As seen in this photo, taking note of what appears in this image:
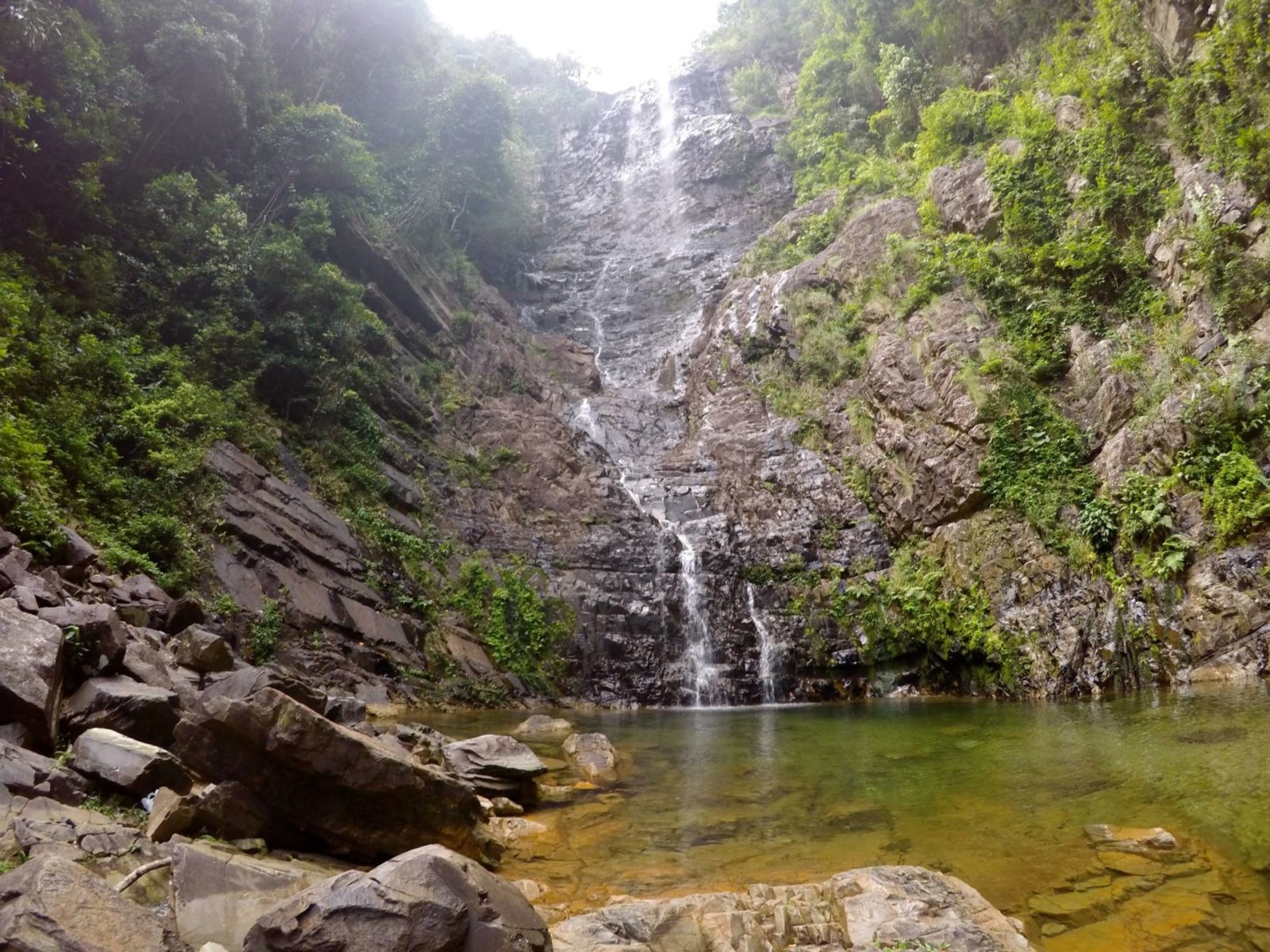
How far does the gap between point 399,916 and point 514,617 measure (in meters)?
14.1

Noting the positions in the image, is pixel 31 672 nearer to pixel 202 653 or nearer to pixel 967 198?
pixel 202 653

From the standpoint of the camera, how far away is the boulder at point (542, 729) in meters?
11.2

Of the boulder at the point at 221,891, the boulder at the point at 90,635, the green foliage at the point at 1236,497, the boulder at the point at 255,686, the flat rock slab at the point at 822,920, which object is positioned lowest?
the flat rock slab at the point at 822,920

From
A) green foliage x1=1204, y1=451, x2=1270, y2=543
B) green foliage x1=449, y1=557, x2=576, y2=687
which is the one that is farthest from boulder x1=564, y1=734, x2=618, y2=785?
green foliage x1=1204, y1=451, x2=1270, y2=543

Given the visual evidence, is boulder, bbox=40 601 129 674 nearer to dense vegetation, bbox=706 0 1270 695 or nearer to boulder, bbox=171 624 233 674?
boulder, bbox=171 624 233 674

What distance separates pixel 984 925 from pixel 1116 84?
19.9 metres

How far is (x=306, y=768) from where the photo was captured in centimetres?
467

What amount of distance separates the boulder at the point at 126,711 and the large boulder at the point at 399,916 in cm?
285

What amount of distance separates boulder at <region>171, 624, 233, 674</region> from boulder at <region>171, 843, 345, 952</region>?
4316 mm

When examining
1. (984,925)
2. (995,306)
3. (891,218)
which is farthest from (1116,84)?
(984,925)

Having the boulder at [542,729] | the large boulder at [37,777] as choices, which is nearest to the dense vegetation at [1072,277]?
the boulder at [542,729]

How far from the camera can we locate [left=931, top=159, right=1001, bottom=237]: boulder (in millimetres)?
19766

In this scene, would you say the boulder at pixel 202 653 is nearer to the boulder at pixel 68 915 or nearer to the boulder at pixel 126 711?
the boulder at pixel 126 711

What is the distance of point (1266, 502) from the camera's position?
1166 centimetres
